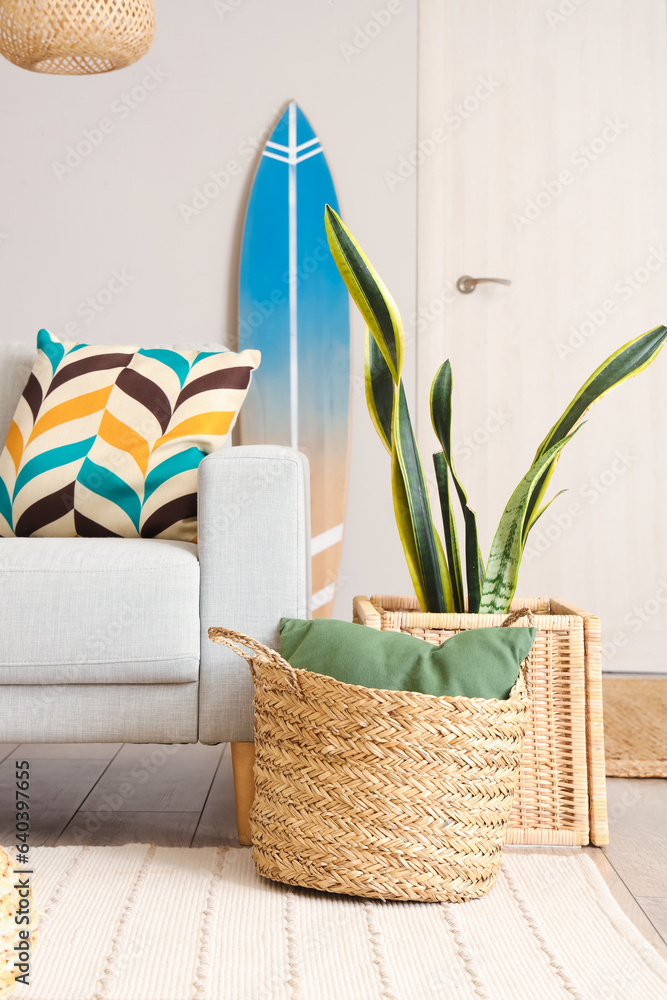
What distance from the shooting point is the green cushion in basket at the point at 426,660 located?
0.98m

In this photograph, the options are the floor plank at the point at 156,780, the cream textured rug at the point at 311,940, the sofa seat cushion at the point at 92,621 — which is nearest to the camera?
the cream textured rug at the point at 311,940

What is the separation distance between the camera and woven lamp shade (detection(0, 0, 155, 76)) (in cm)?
162

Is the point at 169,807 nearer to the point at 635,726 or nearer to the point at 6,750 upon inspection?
the point at 6,750

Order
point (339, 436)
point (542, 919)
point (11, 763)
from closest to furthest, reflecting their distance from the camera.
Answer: point (542, 919), point (11, 763), point (339, 436)

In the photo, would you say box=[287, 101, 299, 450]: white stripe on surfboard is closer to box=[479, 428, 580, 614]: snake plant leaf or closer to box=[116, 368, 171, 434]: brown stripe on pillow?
box=[116, 368, 171, 434]: brown stripe on pillow

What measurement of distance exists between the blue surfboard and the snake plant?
3.78 feet

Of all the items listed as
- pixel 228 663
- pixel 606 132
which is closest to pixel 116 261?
pixel 606 132

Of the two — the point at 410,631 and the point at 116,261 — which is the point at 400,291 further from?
the point at 410,631

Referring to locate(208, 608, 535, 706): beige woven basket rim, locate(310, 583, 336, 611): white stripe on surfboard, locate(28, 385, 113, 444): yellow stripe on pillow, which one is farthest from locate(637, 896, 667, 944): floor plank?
locate(310, 583, 336, 611): white stripe on surfboard

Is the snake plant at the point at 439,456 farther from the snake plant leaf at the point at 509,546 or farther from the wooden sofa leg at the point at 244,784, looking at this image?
the wooden sofa leg at the point at 244,784

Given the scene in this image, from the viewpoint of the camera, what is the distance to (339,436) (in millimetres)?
2443

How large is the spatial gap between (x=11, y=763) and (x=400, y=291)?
1.67 m

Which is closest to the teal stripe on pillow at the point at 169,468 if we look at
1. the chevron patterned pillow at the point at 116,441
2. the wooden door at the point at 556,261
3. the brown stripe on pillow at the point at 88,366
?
the chevron patterned pillow at the point at 116,441

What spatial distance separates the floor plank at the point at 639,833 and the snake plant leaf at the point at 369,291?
0.73 metres
